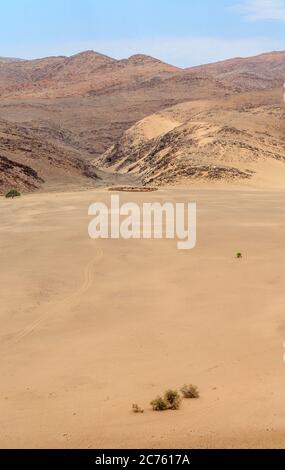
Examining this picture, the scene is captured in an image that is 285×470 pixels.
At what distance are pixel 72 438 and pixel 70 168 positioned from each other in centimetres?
4336

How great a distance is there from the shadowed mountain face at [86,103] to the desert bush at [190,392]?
108 ft

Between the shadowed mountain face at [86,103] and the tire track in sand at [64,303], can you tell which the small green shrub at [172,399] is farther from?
the shadowed mountain face at [86,103]

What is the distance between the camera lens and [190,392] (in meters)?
7.59

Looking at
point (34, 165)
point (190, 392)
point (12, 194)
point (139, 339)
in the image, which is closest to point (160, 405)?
point (190, 392)

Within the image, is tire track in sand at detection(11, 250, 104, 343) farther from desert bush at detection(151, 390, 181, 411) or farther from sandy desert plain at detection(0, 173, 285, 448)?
desert bush at detection(151, 390, 181, 411)

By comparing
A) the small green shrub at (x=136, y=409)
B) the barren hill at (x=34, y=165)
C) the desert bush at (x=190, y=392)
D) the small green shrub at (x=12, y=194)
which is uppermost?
the barren hill at (x=34, y=165)

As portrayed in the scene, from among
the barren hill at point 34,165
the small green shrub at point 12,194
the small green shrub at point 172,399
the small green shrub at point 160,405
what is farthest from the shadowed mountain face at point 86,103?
the small green shrub at point 160,405

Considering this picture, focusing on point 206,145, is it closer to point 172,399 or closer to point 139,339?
point 139,339

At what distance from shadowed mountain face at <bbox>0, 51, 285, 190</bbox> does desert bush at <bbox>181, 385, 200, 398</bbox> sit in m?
32.9

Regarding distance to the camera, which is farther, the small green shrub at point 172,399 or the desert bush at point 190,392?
the desert bush at point 190,392

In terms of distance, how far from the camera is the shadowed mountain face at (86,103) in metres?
49.6

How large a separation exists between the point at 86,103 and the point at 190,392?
9288 cm

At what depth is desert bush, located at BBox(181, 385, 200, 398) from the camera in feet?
24.9
